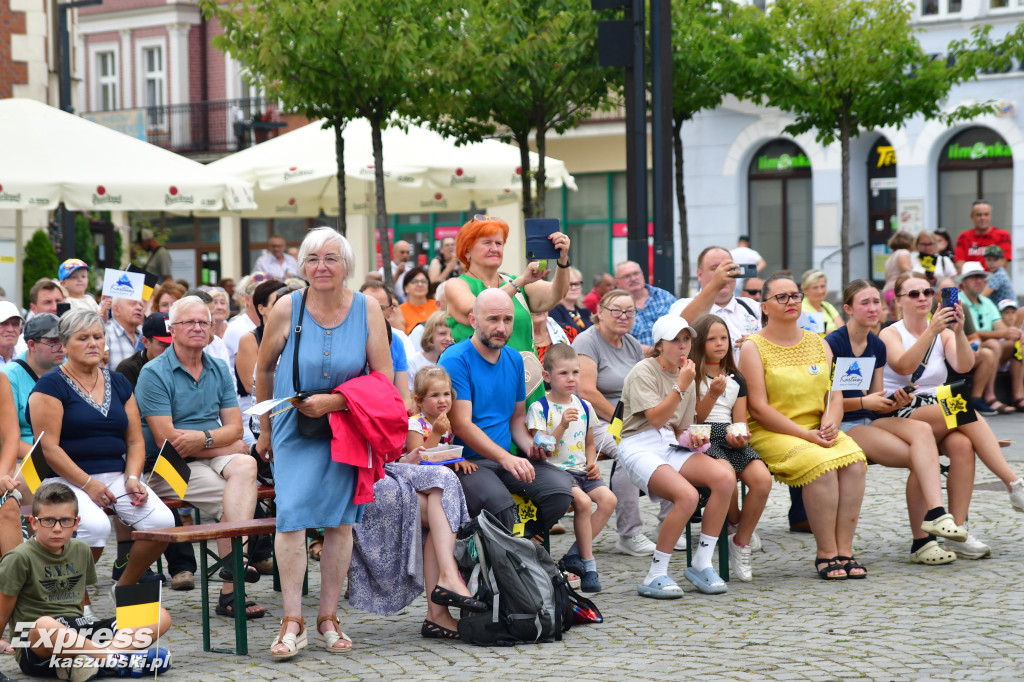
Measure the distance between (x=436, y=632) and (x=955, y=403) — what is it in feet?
11.9

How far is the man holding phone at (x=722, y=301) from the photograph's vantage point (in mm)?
8023

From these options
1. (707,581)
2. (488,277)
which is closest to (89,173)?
(488,277)

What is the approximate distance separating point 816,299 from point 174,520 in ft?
18.4

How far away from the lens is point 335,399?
5.82 m

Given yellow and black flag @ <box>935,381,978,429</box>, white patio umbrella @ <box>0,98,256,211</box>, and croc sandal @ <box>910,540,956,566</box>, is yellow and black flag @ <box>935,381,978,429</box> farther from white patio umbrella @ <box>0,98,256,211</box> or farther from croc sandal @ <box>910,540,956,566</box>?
white patio umbrella @ <box>0,98,256,211</box>

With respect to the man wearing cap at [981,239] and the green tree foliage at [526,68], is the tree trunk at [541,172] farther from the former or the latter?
the man wearing cap at [981,239]

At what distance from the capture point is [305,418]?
5848 mm

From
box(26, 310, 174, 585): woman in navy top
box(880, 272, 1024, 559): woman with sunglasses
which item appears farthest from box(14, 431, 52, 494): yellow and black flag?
box(880, 272, 1024, 559): woman with sunglasses

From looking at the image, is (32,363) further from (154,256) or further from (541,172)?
(154,256)

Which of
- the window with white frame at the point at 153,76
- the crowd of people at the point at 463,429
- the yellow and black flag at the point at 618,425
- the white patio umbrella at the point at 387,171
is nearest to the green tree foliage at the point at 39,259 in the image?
the white patio umbrella at the point at 387,171

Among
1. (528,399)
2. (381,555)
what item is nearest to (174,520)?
(381,555)

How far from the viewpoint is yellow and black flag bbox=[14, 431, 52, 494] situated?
6.39 m

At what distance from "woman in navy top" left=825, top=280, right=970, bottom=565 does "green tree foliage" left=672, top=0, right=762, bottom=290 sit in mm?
11056

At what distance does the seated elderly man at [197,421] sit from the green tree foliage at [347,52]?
7.57 m
